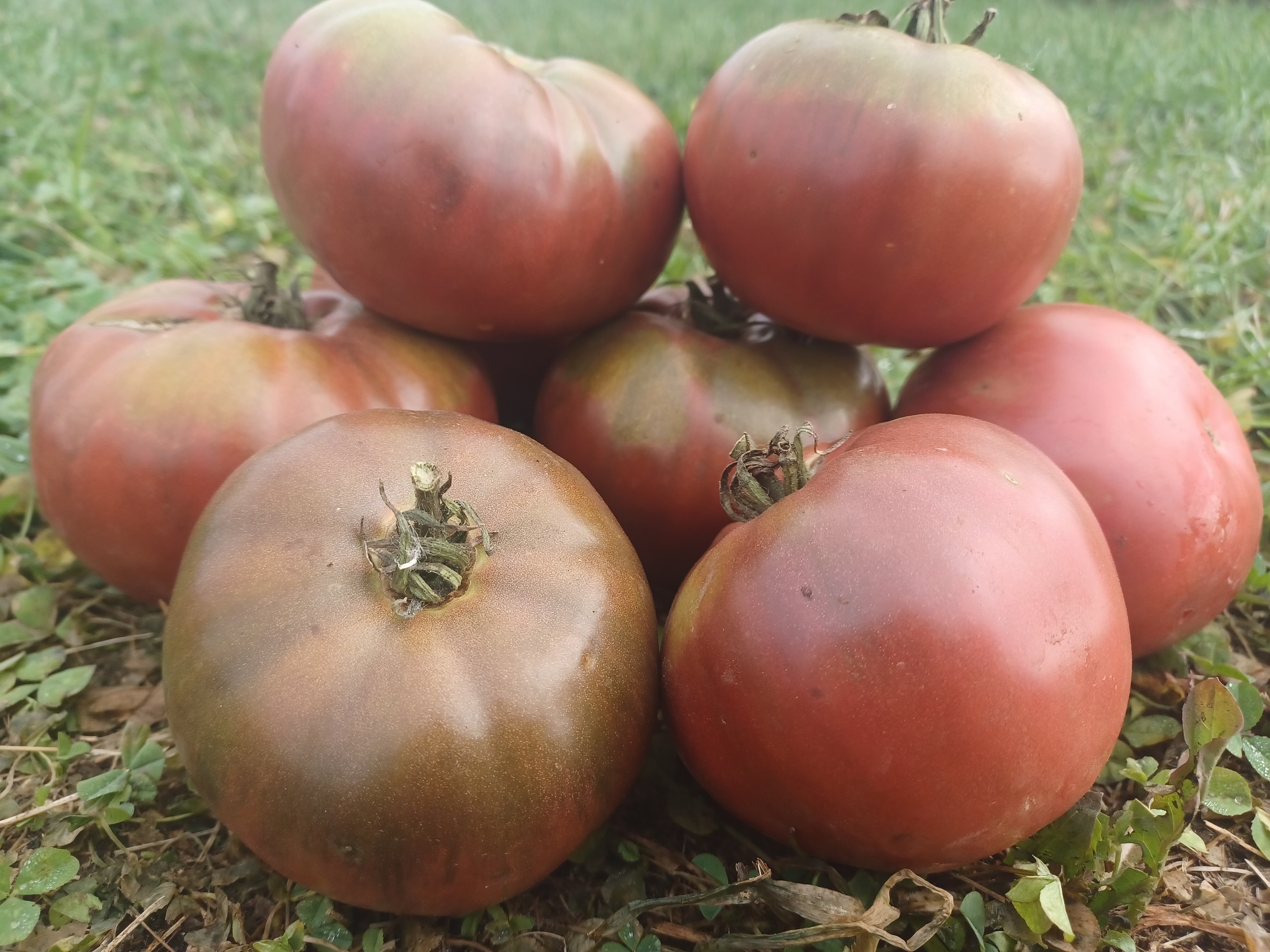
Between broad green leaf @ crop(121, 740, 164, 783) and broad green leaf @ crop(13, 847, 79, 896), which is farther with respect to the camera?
broad green leaf @ crop(121, 740, 164, 783)

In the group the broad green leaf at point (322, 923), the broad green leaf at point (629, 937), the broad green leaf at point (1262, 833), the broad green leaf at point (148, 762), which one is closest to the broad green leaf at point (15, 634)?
the broad green leaf at point (148, 762)

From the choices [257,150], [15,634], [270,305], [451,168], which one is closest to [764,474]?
[451,168]

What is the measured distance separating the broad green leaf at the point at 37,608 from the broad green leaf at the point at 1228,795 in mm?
1974

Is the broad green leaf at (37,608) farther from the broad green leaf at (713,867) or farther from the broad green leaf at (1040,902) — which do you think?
the broad green leaf at (1040,902)

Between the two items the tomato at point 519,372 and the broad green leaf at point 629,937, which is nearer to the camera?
the broad green leaf at point 629,937

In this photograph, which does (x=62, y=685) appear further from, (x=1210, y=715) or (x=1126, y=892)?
(x=1210, y=715)

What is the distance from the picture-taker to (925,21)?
1.42 metres

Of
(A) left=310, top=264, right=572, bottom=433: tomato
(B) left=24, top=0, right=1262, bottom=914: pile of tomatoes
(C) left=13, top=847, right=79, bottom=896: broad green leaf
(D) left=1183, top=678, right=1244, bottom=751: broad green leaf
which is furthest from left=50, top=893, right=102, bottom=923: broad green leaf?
(D) left=1183, top=678, right=1244, bottom=751: broad green leaf

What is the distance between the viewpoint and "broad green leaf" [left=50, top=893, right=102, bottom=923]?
4.12 feet

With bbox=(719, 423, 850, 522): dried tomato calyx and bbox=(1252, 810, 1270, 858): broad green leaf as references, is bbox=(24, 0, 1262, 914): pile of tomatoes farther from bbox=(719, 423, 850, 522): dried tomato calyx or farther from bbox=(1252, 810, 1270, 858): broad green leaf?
bbox=(1252, 810, 1270, 858): broad green leaf

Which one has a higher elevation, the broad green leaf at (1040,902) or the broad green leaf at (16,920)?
the broad green leaf at (1040,902)

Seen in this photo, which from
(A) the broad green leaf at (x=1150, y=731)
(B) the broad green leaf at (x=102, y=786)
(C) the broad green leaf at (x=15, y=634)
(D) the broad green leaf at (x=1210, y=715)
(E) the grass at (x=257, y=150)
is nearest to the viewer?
(D) the broad green leaf at (x=1210, y=715)

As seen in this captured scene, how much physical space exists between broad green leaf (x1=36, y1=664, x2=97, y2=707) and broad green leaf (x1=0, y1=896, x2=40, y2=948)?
1.35 feet

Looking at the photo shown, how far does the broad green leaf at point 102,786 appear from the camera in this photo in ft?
4.52
